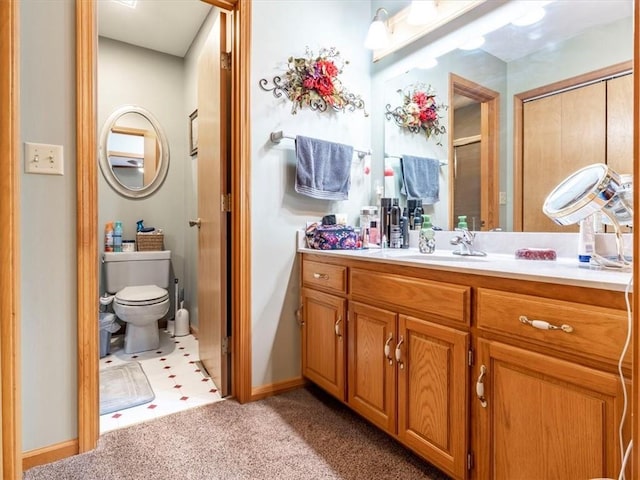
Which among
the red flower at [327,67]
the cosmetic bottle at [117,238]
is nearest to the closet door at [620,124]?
the red flower at [327,67]

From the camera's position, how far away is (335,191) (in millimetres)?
2055

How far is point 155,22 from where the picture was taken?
2.72 m

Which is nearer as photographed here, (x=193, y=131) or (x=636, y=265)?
(x=636, y=265)

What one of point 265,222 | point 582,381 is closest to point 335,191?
point 265,222

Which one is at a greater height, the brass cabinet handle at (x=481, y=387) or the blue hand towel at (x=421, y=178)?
the blue hand towel at (x=421, y=178)

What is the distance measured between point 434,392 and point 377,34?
201 cm

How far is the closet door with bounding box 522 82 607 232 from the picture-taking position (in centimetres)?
133

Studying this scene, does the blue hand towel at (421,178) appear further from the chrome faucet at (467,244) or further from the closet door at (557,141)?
the closet door at (557,141)

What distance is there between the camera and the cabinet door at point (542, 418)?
814 mm

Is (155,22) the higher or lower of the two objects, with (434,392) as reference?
higher

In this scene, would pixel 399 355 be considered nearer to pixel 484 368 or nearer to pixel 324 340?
pixel 484 368

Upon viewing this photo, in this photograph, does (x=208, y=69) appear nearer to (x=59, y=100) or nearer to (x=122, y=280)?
(x=59, y=100)

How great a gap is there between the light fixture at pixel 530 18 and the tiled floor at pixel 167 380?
2415mm

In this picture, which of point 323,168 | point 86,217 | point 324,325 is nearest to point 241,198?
point 323,168
